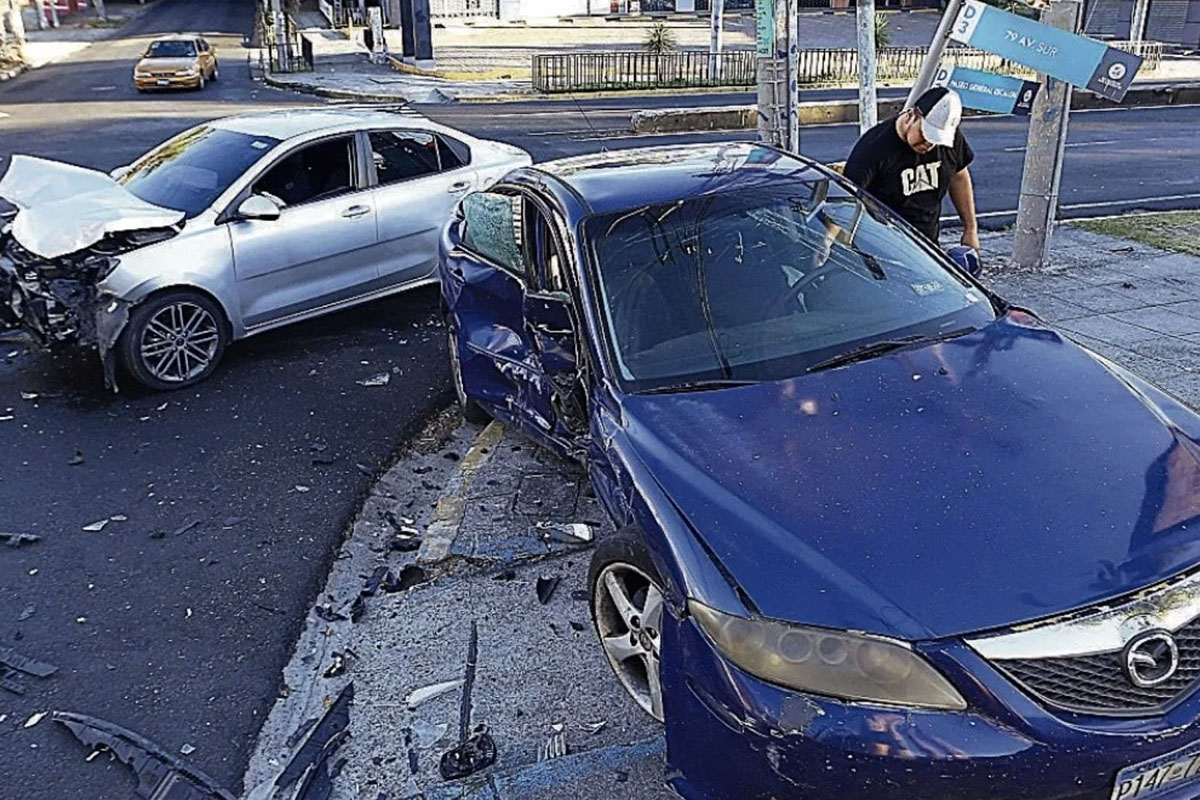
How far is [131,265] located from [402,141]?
2.28m

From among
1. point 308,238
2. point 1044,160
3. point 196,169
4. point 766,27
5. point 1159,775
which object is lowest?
point 1159,775

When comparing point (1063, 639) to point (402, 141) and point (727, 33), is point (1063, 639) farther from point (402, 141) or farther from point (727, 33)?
point (727, 33)

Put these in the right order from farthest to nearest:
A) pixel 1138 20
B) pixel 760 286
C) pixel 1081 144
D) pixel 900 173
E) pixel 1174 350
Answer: pixel 1138 20, pixel 1081 144, pixel 1174 350, pixel 900 173, pixel 760 286

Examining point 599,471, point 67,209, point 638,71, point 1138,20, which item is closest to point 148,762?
point 599,471

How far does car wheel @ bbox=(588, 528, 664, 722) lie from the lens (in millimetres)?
3312

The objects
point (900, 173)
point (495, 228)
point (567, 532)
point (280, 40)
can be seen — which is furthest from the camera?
point (280, 40)

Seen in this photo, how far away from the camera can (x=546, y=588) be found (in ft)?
14.8

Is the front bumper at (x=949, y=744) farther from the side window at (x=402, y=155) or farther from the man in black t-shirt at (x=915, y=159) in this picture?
the side window at (x=402, y=155)

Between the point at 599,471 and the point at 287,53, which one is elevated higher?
the point at 287,53

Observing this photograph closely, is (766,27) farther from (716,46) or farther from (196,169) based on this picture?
(716,46)

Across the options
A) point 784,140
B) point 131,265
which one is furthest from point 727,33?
point 131,265

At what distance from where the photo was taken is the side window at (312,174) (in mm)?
7207

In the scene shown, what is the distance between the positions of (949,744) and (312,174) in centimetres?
619

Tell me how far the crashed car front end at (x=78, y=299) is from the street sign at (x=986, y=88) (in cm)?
576
